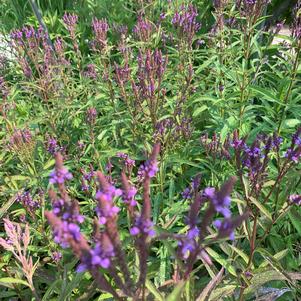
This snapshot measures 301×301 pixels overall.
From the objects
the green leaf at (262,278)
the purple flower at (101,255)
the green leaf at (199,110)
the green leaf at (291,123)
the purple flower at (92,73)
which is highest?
the purple flower at (101,255)

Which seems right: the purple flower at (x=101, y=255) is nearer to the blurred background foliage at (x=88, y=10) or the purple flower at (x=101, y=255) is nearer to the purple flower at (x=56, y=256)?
the purple flower at (x=56, y=256)

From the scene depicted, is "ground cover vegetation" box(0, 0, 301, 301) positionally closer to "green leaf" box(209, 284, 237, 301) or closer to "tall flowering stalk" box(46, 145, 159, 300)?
"green leaf" box(209, 284, 237, 301)

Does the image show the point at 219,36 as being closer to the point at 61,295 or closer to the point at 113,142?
the point at 113,142

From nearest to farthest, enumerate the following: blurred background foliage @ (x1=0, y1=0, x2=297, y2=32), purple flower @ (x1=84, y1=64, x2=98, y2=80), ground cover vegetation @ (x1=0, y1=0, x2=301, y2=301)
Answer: ground cover vegetation @ (x1=0, y1=0, x2=301, y2=301) < purple flower @ (x1=84, y1=64, x2=98, y2=80) < blurred background foliage @ (x1=0, y1=0, x2=297, y2=32)

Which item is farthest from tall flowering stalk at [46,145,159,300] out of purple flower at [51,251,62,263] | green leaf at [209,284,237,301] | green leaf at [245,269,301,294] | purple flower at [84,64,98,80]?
purple flower at [84,64,98,80]

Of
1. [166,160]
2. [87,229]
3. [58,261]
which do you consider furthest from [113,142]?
[58,261]

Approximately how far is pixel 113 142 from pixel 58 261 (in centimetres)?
137

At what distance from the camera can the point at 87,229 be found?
9.63ft

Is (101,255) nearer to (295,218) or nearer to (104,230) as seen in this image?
(104,230)

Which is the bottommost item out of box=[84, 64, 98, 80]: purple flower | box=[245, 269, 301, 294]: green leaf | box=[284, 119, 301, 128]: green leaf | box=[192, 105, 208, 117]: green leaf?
box=[245, 269, 301, 294]: green leaf

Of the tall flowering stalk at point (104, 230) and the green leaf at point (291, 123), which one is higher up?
the tall flowering stalk at point (104, 230)

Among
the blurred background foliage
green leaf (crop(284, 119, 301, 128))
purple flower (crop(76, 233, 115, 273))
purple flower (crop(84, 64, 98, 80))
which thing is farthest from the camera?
the blurred background foliage

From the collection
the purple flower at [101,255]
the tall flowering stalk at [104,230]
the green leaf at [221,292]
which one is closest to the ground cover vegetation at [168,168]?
the green leaf at [221,292]

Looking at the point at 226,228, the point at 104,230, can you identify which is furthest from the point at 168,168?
the point at 226,228
